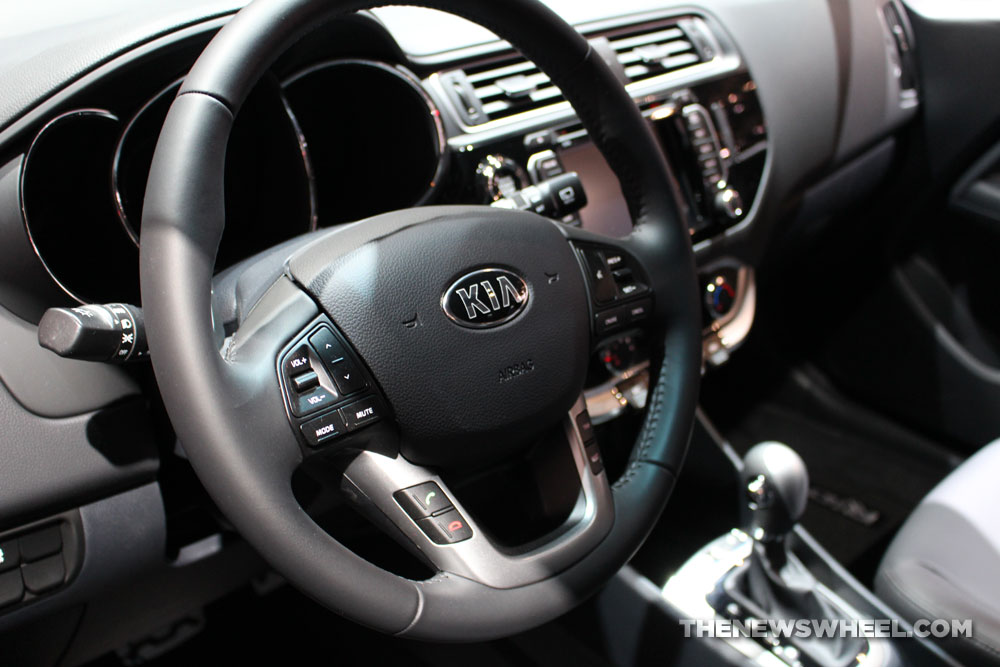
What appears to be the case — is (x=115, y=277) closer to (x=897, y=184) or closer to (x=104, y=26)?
(x=104, y=26)

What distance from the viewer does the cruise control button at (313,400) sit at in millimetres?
705

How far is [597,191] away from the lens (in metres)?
1.25

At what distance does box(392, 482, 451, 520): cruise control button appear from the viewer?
2.44 ft

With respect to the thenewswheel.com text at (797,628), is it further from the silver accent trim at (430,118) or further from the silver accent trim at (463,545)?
the silver accent trim at (430,118)

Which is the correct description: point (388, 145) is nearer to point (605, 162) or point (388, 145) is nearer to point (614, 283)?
point (605, 162)

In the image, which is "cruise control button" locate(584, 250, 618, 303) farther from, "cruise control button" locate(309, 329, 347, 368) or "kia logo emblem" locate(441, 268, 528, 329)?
"cruise control button" locate(309, 329, 347, 368)

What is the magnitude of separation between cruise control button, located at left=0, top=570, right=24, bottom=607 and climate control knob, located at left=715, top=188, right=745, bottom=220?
1102 millimetres

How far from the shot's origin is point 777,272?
1864mm

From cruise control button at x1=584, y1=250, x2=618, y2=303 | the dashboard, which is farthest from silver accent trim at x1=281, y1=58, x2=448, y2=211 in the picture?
cruise control button at x1=584, y1=250, x2=618, y2=303

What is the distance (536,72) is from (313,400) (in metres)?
0.76

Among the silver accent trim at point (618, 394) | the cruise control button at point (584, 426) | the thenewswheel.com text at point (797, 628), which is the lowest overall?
the thenewswheel.com text at point (797, 628)

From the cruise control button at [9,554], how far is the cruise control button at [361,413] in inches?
14.1

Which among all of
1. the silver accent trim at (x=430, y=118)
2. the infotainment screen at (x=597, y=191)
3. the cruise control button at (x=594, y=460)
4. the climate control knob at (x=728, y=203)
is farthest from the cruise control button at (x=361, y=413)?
the climate control knob at (x=728, y=203)

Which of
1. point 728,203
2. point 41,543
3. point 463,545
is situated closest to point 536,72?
point 728,203
